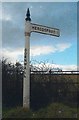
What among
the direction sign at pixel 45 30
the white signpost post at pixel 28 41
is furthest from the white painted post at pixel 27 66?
the direction sign at pixel 45 30

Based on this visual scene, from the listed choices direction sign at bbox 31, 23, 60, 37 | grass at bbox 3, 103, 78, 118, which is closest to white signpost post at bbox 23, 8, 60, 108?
direction sign at bbox 31, 23, 60, 37

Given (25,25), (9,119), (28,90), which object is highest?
(25,25)

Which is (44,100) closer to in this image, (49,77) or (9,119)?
(49,77)

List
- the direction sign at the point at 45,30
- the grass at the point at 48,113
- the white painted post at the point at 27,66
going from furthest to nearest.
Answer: the direction sign at the point at 45,30 → the white painted post at the point at 27,66 → the grass at the point at 48,113

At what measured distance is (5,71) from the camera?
37.3 feet

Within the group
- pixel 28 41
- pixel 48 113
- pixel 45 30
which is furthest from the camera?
pixel 45 30

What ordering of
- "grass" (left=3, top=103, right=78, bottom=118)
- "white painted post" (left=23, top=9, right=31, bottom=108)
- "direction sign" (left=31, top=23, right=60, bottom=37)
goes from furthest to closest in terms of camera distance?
"direction sign" (left=31, top=23, right=60, bottom=37) < "white painted post" (left=23, top=9, right=31, bottom=108) < "grass" (left=3, top=103, right=78, bottom=118)

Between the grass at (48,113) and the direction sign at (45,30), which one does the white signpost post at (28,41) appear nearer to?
the direction sign at (45,30)

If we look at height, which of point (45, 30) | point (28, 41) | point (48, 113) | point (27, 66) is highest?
point (45, 30)

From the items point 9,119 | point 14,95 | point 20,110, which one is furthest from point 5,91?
point 9,119

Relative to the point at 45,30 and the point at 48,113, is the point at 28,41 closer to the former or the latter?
the point at 45,30

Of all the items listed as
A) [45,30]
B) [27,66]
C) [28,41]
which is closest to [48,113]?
[27,66]

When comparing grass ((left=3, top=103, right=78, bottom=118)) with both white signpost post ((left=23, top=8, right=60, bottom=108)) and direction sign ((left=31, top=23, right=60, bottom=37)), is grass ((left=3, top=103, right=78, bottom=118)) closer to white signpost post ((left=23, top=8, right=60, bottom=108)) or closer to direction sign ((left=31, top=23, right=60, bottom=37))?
white signpost post ((left=23, top=8, right=60, bottom=108))

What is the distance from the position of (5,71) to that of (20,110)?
96.4 inches
